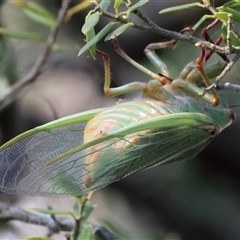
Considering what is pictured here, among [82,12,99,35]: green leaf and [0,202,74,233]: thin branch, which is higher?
[82,12,99,35]: green leaf

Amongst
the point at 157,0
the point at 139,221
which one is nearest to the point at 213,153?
the point at 139,221

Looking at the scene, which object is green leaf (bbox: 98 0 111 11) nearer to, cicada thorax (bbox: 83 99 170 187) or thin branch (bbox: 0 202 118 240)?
cicada thorax (bbox: 83 99 170 187)

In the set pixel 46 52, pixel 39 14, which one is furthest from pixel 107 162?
pixel 39 14

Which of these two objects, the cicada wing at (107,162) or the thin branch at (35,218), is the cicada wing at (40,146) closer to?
the cicada wing at (107,162)

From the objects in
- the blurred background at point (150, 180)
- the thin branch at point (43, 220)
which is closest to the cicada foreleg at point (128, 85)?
the thin branch at point (43, 220)

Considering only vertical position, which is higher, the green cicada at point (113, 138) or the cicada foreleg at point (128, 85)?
the cicada foreleg at point (128, 85)

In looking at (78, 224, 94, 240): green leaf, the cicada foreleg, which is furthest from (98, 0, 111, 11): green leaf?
(78, 224, 94, 240): green leaf

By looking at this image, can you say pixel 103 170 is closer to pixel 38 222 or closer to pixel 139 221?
pixel 38 222

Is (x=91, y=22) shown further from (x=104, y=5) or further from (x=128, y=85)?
(x=128, y=85)
